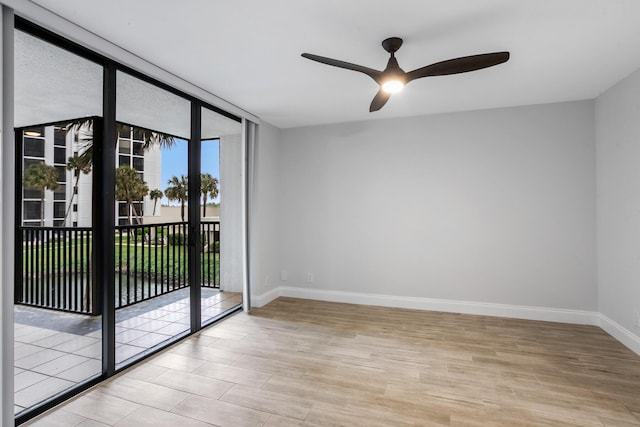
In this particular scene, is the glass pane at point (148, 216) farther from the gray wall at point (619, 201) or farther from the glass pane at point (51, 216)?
the gray wall at point (619, 201)

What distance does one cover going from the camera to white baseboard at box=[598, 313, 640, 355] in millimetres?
2812

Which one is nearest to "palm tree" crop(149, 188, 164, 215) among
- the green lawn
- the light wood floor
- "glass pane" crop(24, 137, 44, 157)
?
the green lawn

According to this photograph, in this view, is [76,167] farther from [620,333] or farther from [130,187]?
[620,333]

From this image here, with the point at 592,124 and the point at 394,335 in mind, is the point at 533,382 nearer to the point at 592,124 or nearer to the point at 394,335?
the point at 394,335

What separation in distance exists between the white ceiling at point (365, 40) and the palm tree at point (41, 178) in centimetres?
97

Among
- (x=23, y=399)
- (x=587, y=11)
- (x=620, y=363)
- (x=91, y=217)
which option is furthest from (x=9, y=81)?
(x=620, y=363)

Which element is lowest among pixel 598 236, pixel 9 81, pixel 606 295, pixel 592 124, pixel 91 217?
pixel 606 295

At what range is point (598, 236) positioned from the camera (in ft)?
11.3

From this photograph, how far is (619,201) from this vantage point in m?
3.05

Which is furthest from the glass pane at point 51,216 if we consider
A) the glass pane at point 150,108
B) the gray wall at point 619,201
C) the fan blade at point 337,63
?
the gray wall at point 619,201

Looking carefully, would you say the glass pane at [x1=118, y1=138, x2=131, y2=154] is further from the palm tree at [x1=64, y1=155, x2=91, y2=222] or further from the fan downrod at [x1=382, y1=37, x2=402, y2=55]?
the fan downrod at [x1=382, y1=37, x2=402, y2=55]

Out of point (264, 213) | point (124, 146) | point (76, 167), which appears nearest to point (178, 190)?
point (124, 146)

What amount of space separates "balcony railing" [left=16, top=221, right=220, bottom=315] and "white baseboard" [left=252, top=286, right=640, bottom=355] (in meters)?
1.16

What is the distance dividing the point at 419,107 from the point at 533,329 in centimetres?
274
